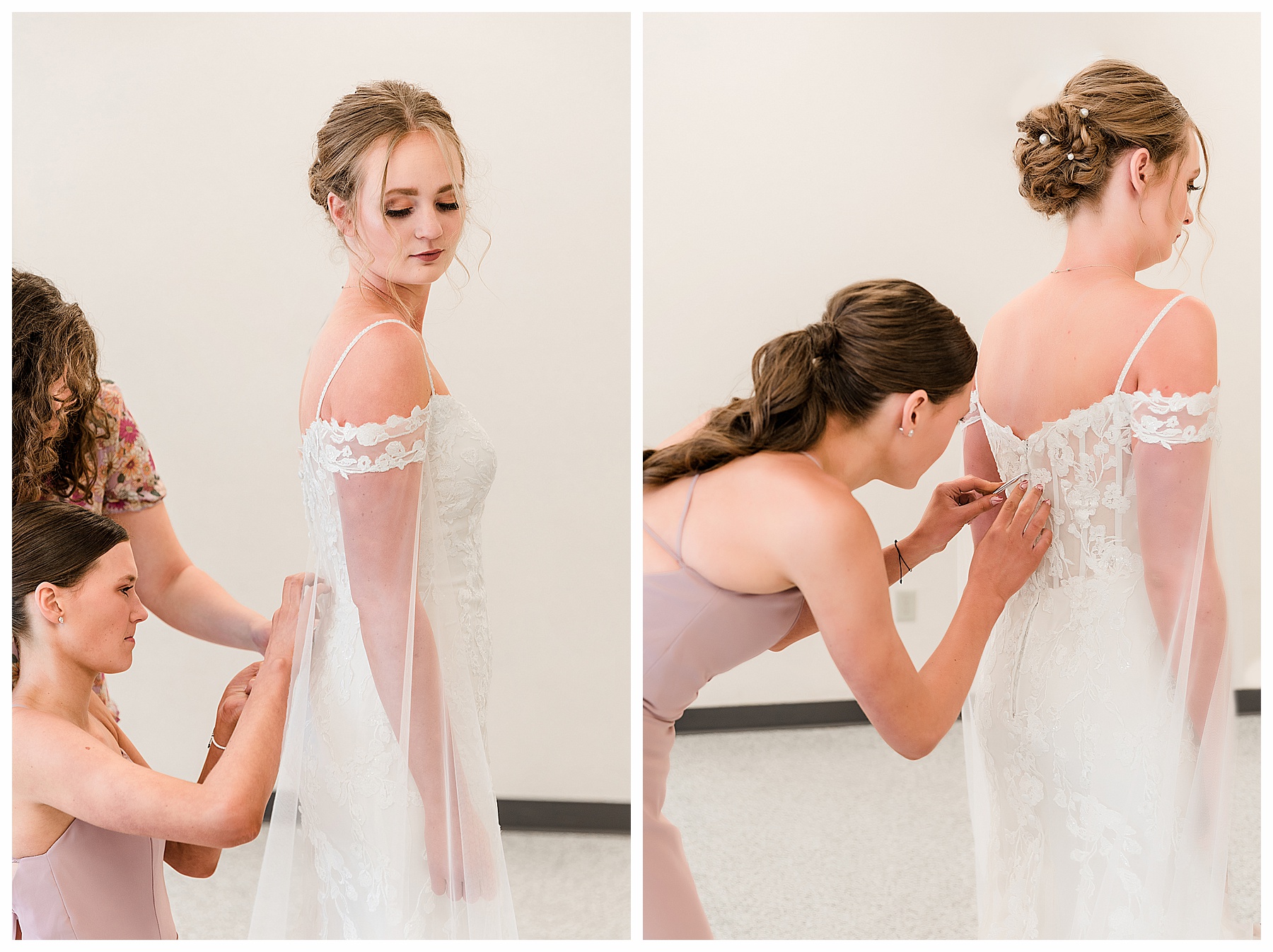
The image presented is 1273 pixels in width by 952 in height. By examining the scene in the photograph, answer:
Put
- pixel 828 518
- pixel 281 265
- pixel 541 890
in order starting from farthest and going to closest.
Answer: pixel 541 890 < pixel 281 265 < pixel 828 518

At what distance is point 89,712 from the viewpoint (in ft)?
5.02

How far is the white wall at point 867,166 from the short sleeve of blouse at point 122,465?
0.95m

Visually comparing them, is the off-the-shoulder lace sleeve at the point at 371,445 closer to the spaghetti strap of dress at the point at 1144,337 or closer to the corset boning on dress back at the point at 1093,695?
the corset boning on dress back at the point at 1093,695

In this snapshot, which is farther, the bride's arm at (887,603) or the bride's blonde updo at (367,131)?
the bride's blonde updo at (367,131)

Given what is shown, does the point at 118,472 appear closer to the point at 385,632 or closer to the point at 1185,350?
the point at 385,632

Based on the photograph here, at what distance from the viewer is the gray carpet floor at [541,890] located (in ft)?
8.32

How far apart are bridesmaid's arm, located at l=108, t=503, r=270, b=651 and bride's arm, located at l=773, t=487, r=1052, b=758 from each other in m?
1.00

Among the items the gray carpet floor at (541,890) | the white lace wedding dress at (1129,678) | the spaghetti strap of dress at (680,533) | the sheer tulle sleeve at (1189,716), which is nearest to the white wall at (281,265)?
the gray carpet floor at (541,890)

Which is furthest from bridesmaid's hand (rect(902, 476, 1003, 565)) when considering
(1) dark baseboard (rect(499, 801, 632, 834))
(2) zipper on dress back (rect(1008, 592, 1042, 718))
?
(1) dark baseboard (rect(499, 801, 632, 834))

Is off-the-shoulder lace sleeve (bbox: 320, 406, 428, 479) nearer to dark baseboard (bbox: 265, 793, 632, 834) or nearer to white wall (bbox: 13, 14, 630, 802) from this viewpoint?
white wall (bbox: 13, 14, 630, 802)

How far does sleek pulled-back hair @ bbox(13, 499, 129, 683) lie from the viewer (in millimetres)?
1514

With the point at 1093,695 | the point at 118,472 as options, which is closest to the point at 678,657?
the point at 1093,695

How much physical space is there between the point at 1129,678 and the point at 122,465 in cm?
178

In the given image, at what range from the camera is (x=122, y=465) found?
5.57 ft
